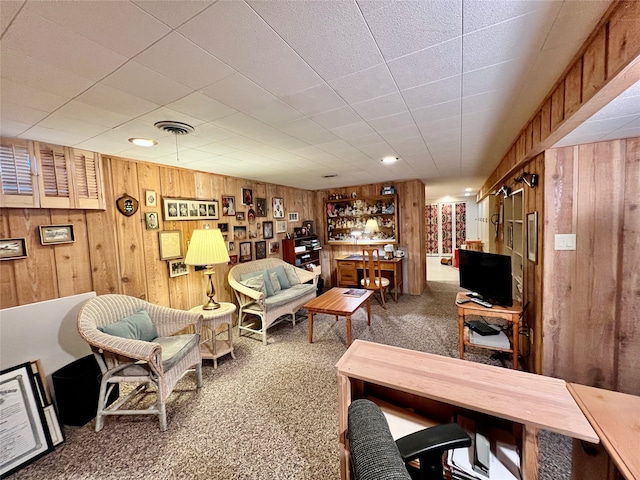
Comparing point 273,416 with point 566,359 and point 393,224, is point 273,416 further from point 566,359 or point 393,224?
point 393,224

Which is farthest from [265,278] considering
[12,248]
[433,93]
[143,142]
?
[433,93]

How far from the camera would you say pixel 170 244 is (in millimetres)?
3146

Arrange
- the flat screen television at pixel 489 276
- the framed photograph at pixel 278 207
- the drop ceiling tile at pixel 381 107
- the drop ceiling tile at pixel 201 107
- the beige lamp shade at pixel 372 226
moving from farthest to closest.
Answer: the beige lamp shade at pixel 372 226
the framed photograph at pixel 278 207
the flat screen television at pixel 489 276
the drop ceiling tile at pixel 381 107
the drop ceiling tile at pixel 201 107

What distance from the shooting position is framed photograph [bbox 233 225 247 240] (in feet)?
13.4

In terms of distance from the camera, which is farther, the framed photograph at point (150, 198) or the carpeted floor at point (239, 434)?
the framed photograph at point (150, 198)

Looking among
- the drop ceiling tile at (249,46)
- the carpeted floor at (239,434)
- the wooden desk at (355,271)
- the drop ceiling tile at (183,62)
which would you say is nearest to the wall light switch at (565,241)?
the carpeted floor at (239,434)

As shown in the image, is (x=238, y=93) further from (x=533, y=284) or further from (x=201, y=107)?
(x=533, y=284)

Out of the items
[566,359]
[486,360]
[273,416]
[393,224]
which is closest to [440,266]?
[393,224]

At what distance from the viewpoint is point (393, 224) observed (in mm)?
5371

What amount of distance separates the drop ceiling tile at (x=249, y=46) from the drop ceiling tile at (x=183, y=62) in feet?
0.15

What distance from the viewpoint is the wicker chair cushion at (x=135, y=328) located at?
6.71ft

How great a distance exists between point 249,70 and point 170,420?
2503 mm

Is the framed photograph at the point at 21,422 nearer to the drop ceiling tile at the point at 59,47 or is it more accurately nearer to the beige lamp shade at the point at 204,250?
the beige lamp shade at the point at 204,250

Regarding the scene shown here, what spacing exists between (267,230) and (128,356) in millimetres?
3075
